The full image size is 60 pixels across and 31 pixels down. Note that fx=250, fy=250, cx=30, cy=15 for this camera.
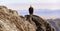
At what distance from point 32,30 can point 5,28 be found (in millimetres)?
2431

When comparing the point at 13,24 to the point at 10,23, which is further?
the point at 13,24

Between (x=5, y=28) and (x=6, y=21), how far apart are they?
513 millimetres

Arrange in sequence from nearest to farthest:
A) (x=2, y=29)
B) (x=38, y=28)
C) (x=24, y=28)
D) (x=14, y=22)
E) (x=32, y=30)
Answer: (x=2, y=29) → (x=14, y=22) → (x=24, y=28) → (x=32, y=30) → (x=38, y=28)

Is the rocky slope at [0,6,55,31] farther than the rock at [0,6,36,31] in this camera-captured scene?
Yes

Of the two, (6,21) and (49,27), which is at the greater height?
(6,21)

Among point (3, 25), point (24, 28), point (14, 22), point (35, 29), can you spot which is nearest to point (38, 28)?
point (35, 29)

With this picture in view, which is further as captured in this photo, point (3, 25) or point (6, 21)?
point (6, 21)

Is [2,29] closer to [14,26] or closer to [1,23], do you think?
[1,23]

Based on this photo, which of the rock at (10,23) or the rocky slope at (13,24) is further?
the rocky slope at (13,24)

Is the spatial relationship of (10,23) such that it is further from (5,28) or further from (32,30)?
(32,30)

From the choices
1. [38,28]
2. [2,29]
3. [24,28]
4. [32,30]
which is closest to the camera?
[2,29]

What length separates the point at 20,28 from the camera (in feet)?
23.3

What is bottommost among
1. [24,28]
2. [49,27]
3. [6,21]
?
[49,27]

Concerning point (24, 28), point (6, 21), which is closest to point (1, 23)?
point (6, 21)
